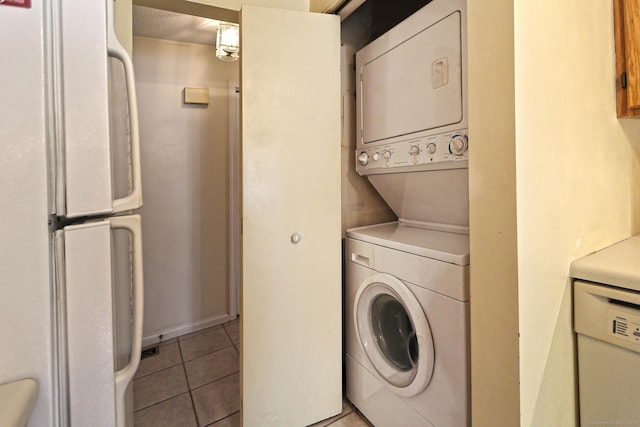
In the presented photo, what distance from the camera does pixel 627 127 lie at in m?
1.26

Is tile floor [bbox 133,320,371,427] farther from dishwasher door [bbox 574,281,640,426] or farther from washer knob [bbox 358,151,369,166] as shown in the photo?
washer knob [bbox 358,151,369,166]

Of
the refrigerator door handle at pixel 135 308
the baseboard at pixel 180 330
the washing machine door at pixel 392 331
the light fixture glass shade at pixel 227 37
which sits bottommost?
the baseboard at pixel 180 330

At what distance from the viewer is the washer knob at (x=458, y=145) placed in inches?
49.3

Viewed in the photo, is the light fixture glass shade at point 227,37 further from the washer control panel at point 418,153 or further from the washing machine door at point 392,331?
the washing machine door at point 392,331

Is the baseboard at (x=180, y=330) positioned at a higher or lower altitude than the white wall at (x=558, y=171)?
lower

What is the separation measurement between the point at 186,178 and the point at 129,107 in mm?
1998

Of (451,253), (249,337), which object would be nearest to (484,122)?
(451,253)

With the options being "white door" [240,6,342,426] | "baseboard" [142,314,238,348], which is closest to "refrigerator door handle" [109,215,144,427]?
"white door" [240,6,342,426]

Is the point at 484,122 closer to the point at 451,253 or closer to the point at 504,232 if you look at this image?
the point at 504,232

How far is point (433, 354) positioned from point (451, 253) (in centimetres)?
43

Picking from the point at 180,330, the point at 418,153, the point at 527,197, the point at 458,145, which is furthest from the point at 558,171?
Answer: the point at 180,330

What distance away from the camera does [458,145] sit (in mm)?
1269

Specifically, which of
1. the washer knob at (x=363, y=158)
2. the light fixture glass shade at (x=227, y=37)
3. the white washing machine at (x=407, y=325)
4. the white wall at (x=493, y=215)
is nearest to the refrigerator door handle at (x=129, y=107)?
the white wall at (x=493, y=215)

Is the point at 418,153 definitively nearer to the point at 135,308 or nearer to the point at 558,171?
the point at 558,171
